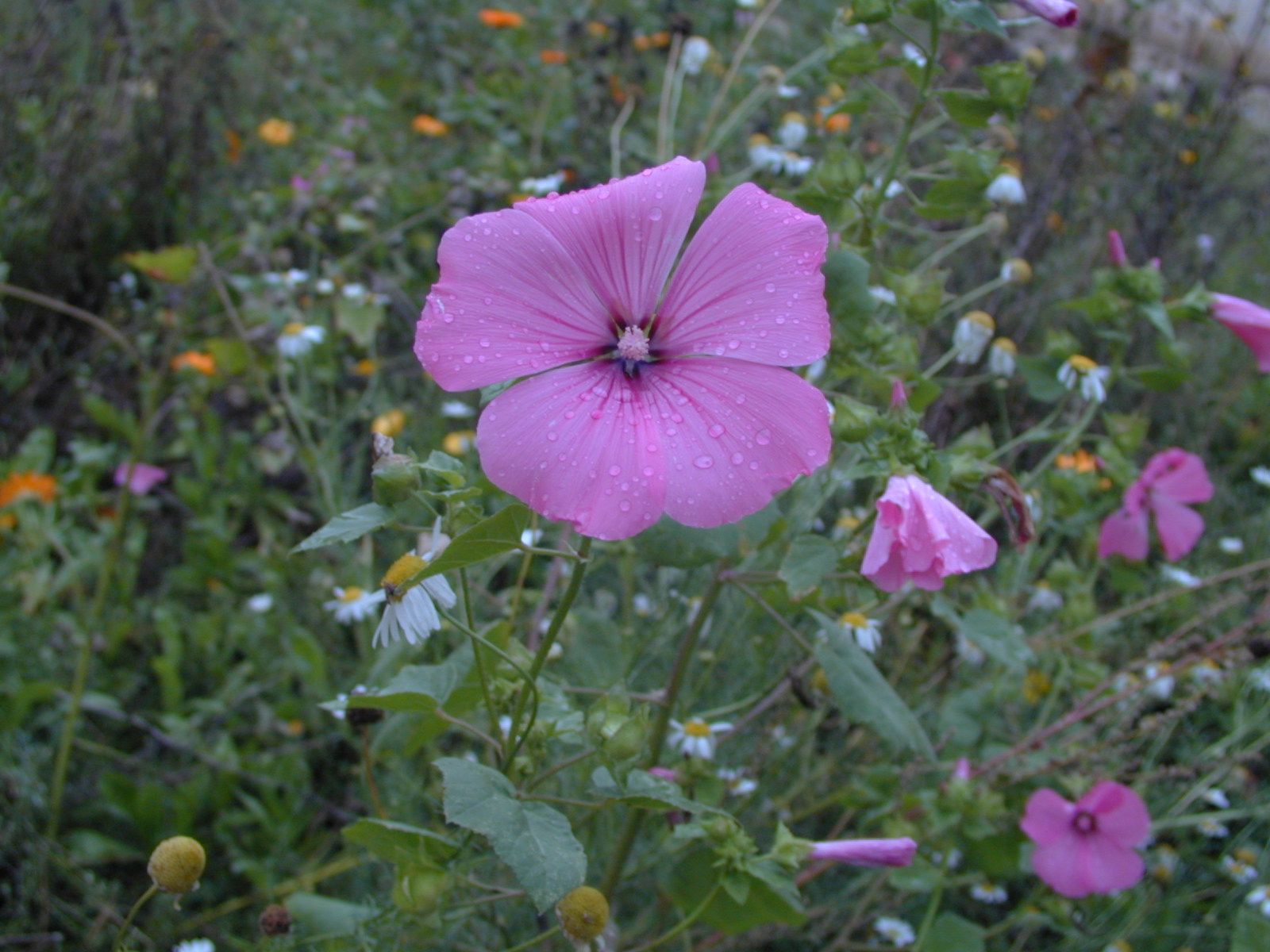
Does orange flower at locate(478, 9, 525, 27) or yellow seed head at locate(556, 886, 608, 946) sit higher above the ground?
orange flower at locate(478, 9, 525, 27)

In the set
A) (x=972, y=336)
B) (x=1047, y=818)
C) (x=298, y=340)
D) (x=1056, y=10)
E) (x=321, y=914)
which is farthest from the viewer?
(x=298, y=340)

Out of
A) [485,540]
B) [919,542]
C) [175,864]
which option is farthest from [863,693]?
[175,864]

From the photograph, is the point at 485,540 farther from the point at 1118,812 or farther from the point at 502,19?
the point at 502,19

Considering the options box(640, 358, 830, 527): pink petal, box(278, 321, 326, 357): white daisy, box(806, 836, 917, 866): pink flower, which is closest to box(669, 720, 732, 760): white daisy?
box(806, 836, 917, 866): pink flower

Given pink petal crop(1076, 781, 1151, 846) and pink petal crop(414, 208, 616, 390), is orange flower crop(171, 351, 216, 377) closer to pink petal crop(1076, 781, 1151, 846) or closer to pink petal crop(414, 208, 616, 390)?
pink petal crop(414, 208, 616, 390)

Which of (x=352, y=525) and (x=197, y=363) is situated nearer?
(x=352, y=525)

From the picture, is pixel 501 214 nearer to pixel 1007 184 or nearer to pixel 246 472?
pixel 1007 184

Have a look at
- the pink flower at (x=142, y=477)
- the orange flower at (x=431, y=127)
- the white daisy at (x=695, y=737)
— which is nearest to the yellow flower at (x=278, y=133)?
the orange flower at (x=431, y=127)

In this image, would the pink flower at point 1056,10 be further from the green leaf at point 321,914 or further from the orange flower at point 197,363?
the orange flower at point 197,363
